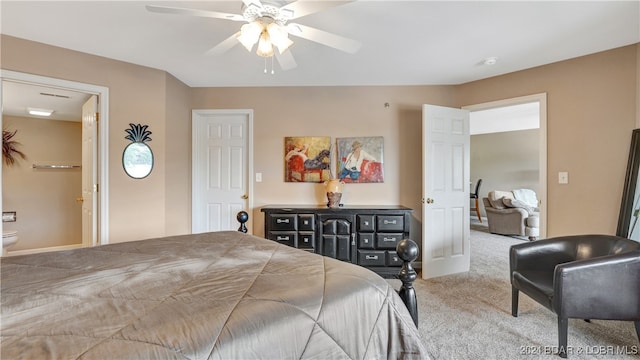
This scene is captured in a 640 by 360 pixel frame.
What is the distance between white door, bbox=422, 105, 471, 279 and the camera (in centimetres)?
331

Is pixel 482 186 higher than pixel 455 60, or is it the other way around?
pixel 455 60

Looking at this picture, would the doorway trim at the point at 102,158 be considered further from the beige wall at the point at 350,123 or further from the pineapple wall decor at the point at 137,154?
the pineapple wall decor at the point at 137,154

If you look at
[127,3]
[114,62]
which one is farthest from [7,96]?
[127,3]

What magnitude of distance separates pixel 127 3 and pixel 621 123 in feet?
14.1

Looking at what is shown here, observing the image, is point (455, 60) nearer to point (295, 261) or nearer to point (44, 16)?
point (295, 261)

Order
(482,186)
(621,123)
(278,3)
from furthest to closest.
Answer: (482,186) → (621,123) → (278,3)

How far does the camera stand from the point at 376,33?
2.36 m

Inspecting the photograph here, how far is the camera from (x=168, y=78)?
10.7 ft

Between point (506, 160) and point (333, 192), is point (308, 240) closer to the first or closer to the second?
point (333, 192)

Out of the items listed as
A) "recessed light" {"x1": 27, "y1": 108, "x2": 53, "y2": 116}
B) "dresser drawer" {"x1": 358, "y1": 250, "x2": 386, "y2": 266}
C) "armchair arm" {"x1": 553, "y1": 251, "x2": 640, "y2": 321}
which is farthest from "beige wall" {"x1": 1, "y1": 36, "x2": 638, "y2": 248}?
"recessed light" {"x1": 27, "y1": 108, "x2": 53, "y2": 116}

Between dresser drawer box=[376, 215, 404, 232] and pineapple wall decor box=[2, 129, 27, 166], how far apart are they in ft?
18.3

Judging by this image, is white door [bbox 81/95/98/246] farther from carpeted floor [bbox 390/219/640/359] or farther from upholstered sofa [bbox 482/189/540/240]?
upholstered sofa [bbox 482/189/540/240]

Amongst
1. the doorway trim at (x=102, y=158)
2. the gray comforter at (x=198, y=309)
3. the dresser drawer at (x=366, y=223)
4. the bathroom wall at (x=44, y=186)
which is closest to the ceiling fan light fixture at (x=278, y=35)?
the gray comforter at (x=198, y=309)

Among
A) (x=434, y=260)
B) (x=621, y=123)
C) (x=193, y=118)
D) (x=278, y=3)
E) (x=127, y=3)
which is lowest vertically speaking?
(x=434, y=260)
